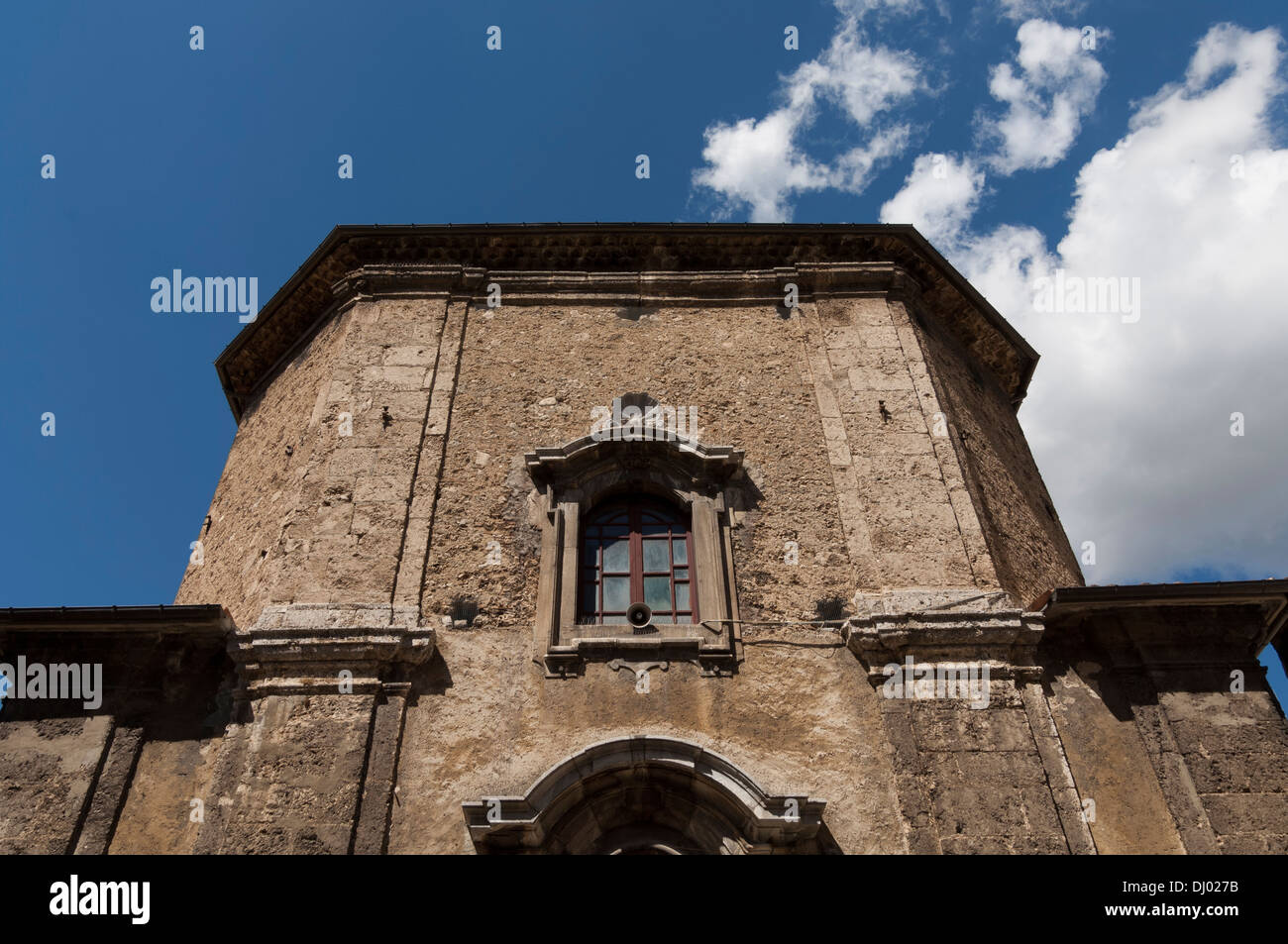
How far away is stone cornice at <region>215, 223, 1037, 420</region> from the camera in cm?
976

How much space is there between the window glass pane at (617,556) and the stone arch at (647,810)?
5.77 ft

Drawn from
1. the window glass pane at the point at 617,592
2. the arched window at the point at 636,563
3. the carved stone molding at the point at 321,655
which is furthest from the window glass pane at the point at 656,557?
the carved stone molding at the point at 321,655

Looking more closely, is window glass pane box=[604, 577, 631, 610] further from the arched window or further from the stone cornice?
the stone cornice

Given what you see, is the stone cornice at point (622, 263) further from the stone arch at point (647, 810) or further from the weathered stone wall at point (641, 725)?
the stone arch at point (647, 810)

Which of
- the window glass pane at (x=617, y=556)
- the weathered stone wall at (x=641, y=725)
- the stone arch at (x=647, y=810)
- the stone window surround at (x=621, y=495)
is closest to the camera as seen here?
the stone arch at (x=647, y=810)

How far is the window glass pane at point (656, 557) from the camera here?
25.2ft

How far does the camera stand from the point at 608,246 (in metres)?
10.0

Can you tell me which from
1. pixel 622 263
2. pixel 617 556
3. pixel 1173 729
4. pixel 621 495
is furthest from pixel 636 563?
pixel 1173 729

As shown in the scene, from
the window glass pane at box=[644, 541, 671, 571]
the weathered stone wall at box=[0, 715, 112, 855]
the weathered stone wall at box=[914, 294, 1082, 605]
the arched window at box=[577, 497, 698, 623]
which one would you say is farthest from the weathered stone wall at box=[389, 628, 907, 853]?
the weathered stone wall at box=[0, 715, 112, 855]

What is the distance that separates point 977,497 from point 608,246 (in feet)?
15.6
